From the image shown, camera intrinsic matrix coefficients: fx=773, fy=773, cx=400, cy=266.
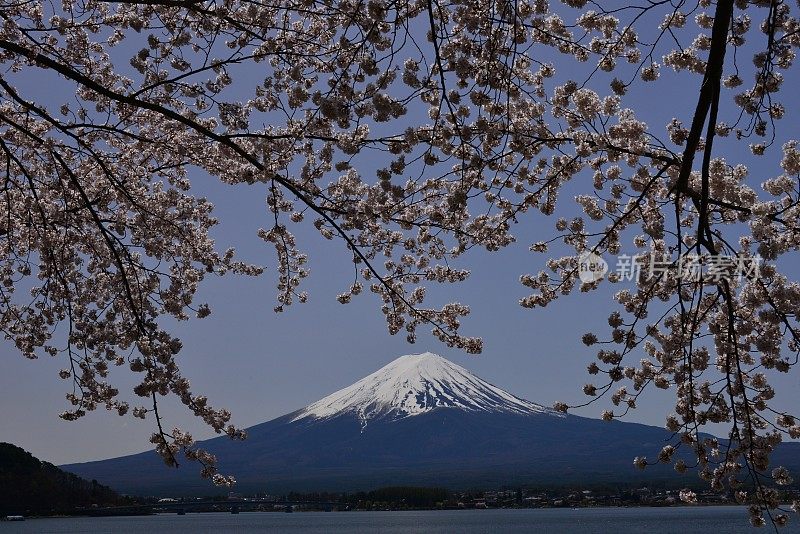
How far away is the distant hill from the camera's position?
171 feet

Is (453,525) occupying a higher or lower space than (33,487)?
lower

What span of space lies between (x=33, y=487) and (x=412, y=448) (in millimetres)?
111740

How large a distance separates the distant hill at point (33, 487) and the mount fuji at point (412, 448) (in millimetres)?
58738

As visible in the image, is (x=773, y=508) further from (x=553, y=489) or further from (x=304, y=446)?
(x=304, y=446)

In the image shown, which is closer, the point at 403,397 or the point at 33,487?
the point at 33,487

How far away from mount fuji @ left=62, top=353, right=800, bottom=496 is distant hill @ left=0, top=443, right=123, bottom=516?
58.7m

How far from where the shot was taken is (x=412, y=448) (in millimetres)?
162375

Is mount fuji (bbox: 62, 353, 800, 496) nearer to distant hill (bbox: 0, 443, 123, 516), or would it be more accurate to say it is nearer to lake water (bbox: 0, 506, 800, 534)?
lake water (bbox: 0, 506, 800, 534)

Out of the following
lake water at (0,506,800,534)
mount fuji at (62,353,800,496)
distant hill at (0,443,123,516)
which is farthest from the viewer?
mount fuji at (62,353,800,496)

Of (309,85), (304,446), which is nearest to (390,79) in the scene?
(309,85)

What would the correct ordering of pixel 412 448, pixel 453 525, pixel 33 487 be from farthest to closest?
pixel 412 448
pixel 453 525
pixel 33 487

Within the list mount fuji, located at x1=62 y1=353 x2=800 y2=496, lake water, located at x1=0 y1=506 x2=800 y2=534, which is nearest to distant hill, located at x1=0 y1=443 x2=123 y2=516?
lake water, located at x1=0 y1=506 x2=800 y2=534

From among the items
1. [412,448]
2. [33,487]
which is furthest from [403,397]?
[33,487]

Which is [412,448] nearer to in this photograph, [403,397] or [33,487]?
[403,397]
